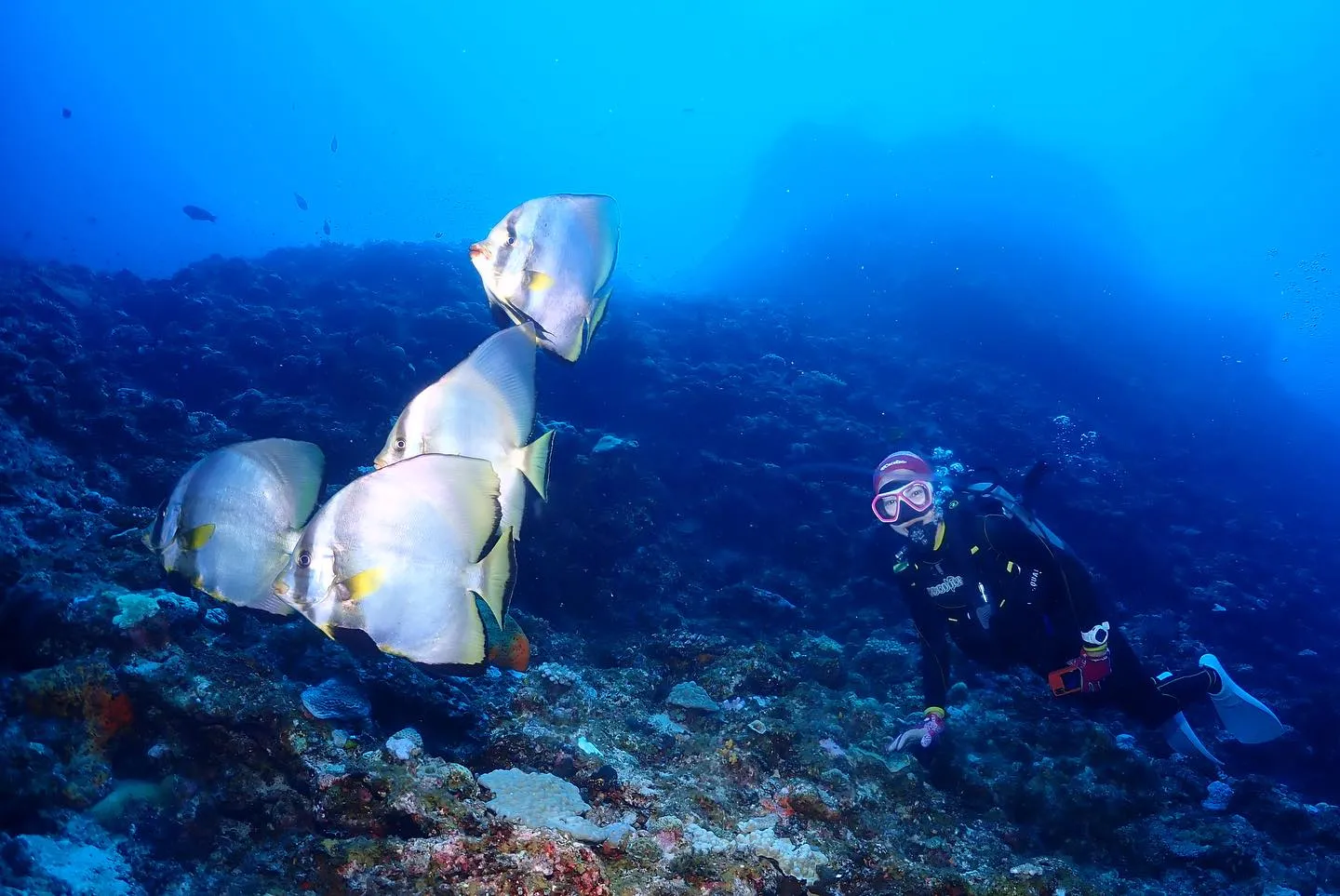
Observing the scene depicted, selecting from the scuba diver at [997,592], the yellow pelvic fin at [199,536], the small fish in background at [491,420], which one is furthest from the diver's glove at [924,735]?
the yellow pelvic fin at [199,536]

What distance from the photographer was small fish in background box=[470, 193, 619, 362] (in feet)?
7.82

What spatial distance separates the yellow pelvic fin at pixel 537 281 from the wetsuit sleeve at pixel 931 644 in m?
4.16

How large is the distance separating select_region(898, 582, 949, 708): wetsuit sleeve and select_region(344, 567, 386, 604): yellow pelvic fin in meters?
4.41

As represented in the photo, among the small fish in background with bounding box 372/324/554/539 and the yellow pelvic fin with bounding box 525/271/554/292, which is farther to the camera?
the yellow pelvic fin with bounding box 525/271/554/292

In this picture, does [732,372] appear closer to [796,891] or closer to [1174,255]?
[796,891]

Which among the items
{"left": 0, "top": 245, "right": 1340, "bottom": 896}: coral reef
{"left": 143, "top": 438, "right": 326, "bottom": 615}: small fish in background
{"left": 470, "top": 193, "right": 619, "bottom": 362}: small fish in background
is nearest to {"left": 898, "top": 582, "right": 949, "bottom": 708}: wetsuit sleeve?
{"left": 0, "top": 245, "right": 1340, "bottom": 896}: coral reef

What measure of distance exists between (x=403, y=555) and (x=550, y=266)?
1178mm

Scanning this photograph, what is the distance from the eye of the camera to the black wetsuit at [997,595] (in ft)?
16.2

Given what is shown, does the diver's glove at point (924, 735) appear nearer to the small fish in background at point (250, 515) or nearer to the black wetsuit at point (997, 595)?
the black wetsuit at point (997, 595)

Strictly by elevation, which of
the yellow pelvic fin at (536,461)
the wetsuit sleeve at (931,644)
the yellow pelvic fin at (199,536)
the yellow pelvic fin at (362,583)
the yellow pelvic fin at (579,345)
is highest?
the yellow pelvic fin at (579,345)

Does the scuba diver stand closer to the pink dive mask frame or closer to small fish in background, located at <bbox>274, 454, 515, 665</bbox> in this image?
the pink dive mask frame

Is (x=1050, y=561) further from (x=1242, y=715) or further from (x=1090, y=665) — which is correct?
(x=1242, y=715)

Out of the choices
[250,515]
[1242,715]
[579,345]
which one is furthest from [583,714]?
[1242,715]

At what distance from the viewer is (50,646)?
3.68 metres
